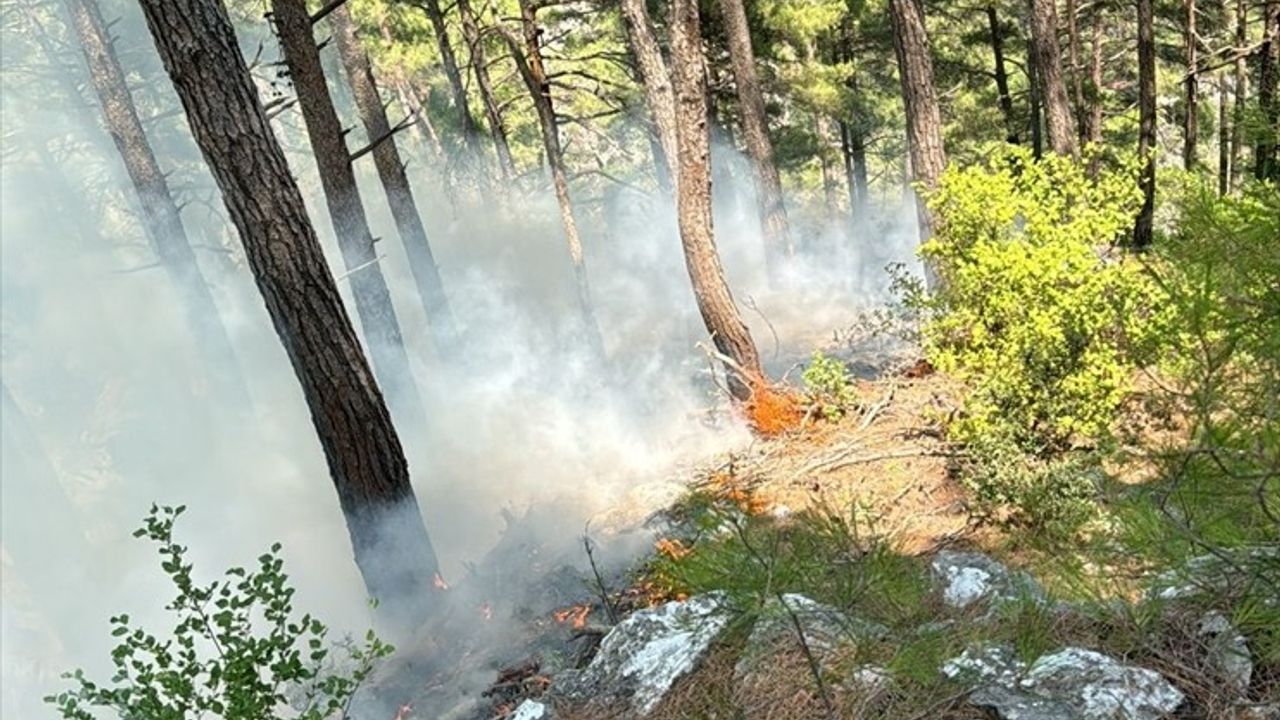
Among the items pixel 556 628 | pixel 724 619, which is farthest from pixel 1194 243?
pixel 556 628

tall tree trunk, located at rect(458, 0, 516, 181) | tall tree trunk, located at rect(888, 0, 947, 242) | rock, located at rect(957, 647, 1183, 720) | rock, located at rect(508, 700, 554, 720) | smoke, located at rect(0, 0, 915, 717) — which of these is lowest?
smoke, located at rect(0, 0, 915, 717)

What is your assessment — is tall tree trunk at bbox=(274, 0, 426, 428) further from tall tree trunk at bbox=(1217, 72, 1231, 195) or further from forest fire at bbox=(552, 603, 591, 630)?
tall tree trunk at bbox=(1217, 72, 1231, 195)

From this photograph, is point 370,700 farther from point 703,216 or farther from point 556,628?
point 703,216

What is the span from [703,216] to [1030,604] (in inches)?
220

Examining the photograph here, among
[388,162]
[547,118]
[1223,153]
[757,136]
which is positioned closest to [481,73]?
[547,118]

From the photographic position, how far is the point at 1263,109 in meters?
2.18

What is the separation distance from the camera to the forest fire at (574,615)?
5249 millimetres

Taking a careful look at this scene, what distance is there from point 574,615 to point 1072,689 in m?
3.56

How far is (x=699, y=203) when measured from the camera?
25.3 feet

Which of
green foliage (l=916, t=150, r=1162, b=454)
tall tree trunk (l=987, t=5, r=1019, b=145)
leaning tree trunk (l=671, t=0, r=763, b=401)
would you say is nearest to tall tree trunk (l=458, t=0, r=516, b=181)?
leaning tree trunk (l=671, t=0, r=763, b=401)

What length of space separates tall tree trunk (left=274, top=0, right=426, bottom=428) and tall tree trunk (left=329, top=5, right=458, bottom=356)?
3.94 feet

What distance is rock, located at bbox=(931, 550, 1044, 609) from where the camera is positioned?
2900 millimetres

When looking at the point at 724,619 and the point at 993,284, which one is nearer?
the point at 724,619

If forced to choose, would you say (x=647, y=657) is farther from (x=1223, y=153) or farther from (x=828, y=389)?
(x=1223, y=153)
